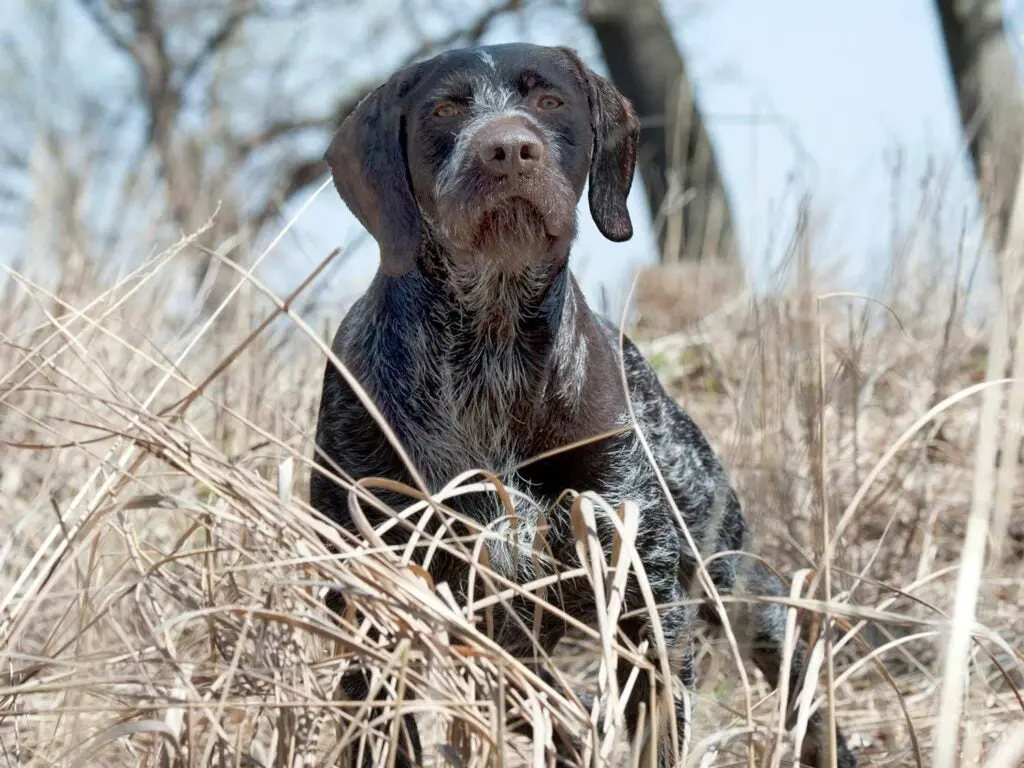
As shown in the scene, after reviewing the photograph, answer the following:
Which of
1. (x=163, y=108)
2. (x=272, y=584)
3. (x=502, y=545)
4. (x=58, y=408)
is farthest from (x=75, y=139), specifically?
(x=163, y=108)

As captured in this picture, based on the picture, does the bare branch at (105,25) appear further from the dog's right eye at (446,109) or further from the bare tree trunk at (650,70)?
the dog's right eye at (446,109)

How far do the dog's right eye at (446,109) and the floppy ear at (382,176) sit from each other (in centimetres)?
10

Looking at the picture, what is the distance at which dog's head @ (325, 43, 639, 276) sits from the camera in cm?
297

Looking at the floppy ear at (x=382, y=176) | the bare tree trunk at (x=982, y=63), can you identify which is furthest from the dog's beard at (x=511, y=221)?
the bare tree trunk at (x=982, y=63)

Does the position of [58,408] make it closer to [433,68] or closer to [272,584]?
[433,68]

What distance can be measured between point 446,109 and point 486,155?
0.33 m

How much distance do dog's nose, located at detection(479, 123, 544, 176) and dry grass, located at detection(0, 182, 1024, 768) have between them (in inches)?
28.8

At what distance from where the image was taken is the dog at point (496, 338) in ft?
10.1

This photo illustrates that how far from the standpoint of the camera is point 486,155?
2906 mm

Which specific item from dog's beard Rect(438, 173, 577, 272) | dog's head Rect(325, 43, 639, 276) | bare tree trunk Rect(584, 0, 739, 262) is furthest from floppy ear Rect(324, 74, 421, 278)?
bare tree trunk Rect(584, 0, 739, 262)

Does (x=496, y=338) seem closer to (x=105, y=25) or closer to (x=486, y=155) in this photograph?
(x=486, y=155)

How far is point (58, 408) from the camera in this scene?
199 inches

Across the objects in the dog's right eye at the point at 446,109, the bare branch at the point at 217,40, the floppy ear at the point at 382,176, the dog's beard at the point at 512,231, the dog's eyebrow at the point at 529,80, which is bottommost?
the dog's beard at the point at 512,231

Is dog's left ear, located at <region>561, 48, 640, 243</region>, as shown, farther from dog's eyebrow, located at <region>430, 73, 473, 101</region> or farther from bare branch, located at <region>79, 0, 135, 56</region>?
bare branch, located at <region>79, 0, 135, 56</region>
